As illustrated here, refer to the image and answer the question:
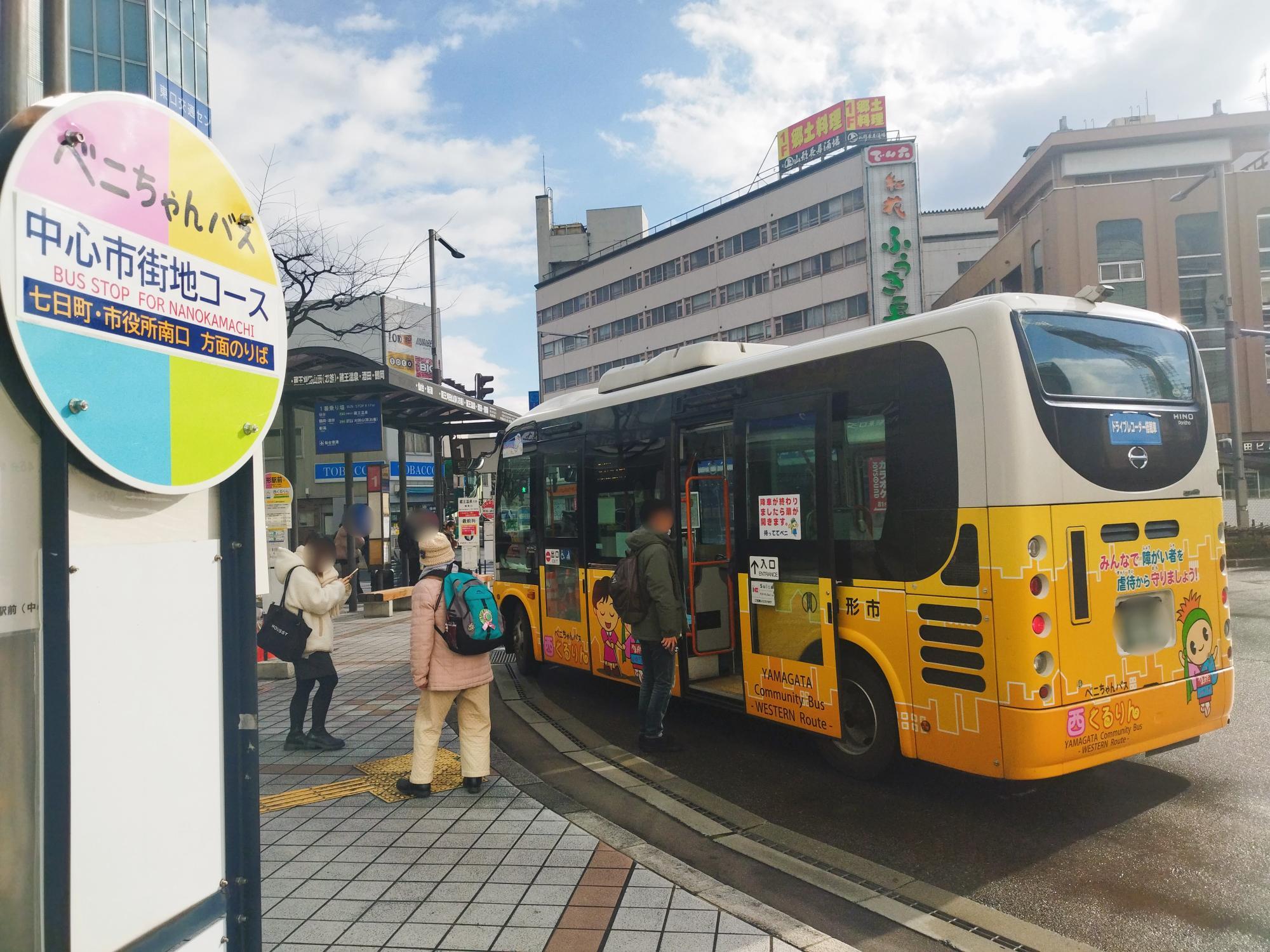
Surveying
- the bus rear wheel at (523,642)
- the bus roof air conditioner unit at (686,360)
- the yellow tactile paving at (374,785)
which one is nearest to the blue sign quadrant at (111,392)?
the yellow tactile paving at (374,785)

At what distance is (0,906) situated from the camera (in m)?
1.71

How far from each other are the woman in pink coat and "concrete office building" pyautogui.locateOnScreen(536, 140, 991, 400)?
38393 mm

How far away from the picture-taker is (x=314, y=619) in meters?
6.91

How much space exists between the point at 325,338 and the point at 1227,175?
153 ft

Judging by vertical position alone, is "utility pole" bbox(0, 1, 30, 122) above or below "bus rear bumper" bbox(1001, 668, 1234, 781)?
above

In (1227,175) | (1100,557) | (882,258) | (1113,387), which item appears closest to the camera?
(1100,557)

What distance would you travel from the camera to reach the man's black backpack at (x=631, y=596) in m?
6.66

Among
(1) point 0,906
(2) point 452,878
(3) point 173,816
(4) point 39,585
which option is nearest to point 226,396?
(4) point 39,585

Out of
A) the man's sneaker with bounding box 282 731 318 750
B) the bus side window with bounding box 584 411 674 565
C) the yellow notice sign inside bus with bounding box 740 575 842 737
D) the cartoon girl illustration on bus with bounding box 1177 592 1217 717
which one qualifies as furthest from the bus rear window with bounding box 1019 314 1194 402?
the man's sneaker with bounding box 282 731 318 750

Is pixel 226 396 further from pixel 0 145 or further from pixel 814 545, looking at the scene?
pixel 814 545

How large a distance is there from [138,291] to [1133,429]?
5181 mm

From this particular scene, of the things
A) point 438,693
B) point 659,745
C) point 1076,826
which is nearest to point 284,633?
point 438,693

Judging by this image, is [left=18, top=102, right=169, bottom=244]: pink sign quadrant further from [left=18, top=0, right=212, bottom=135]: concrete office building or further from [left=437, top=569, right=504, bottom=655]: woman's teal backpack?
[left=437, top=569, right=504, bottom=655]: woman's teal backpack

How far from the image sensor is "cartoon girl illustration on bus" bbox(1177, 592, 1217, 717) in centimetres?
520
